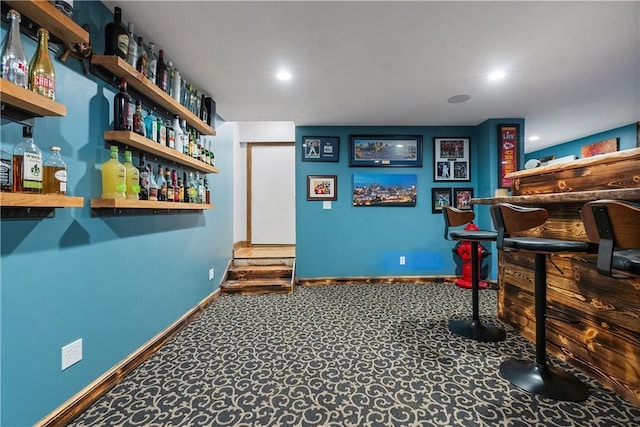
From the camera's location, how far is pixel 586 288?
168cm

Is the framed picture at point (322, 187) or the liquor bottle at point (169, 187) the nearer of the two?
the liquor bottle at point (169, 187)

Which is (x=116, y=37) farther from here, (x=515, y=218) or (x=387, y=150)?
(x=387, y=150)

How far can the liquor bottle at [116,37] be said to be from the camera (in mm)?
1566

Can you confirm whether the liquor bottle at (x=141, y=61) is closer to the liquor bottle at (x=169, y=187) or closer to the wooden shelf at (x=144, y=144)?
the wooden shelf at (x=144, y=144)

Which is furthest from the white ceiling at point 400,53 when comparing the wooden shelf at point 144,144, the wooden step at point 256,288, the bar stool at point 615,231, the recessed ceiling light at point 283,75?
the wooden step at point 256,288

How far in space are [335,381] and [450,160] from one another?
337 centimetres

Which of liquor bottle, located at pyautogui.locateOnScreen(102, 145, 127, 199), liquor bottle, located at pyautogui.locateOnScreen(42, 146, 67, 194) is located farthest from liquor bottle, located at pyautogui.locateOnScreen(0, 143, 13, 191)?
liquor bottle, located at pyautogui.locateOnScreen(102, 145, 127, 199)

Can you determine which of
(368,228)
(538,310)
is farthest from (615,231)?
(368,228)

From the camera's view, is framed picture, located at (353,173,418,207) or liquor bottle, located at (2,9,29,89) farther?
framed picture, located at (353,173,418,207)

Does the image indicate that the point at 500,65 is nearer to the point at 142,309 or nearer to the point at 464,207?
the point at 464,207

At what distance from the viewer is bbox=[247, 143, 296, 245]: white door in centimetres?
486

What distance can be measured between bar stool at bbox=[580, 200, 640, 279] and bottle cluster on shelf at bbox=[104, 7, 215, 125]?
2.42m

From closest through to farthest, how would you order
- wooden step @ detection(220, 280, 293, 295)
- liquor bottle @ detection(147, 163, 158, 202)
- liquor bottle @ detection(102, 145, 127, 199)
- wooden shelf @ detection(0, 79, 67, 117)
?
wooden shelf @ detection(0, 79, 67, 117), liquor bottle @ detection(102, 145, 127, 199), liquor bottle @ detection(147, 163, 158, 202), wooden step @ detection(220, 280, 293, 295)

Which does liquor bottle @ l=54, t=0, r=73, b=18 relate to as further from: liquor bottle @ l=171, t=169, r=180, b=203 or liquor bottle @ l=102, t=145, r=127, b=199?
liquor bottle @ l=171, t=169, r=180, b=203
